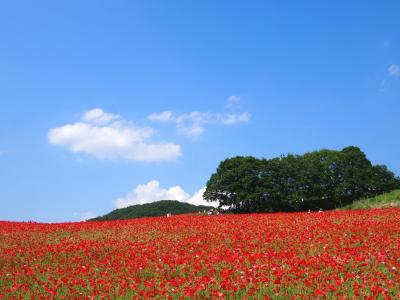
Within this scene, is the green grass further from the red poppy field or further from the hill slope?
the hill slope

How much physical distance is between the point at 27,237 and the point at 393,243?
54.5 ft

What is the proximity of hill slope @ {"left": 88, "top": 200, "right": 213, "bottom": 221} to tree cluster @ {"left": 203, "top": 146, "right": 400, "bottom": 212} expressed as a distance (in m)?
19.5

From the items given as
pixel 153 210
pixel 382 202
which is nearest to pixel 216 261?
pixel 382 202

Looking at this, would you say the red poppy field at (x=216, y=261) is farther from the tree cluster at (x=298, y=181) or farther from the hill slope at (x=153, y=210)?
the hill slope at (x=153, y=210)

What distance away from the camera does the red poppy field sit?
11.3m

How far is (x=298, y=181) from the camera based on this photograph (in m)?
47.7

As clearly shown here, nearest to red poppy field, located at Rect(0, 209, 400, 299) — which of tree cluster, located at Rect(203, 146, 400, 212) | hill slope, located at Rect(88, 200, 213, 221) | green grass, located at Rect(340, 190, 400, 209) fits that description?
green grass, located at Rect(340, 190, 400, 209)

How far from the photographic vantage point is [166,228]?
22.8 metres

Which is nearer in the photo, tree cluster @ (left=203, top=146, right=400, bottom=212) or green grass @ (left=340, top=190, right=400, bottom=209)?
green grass @ (left=340, top=190, right=400, bottom=209)

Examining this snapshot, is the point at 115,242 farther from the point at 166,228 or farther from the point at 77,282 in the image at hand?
the point at 77,282

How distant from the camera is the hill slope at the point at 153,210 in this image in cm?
6468

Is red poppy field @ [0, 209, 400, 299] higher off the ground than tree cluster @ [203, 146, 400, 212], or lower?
lower

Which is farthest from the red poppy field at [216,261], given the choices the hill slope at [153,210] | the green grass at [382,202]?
the hill slope at [153,210]

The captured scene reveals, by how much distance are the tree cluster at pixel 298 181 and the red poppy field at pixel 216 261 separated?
20933 millimetres
